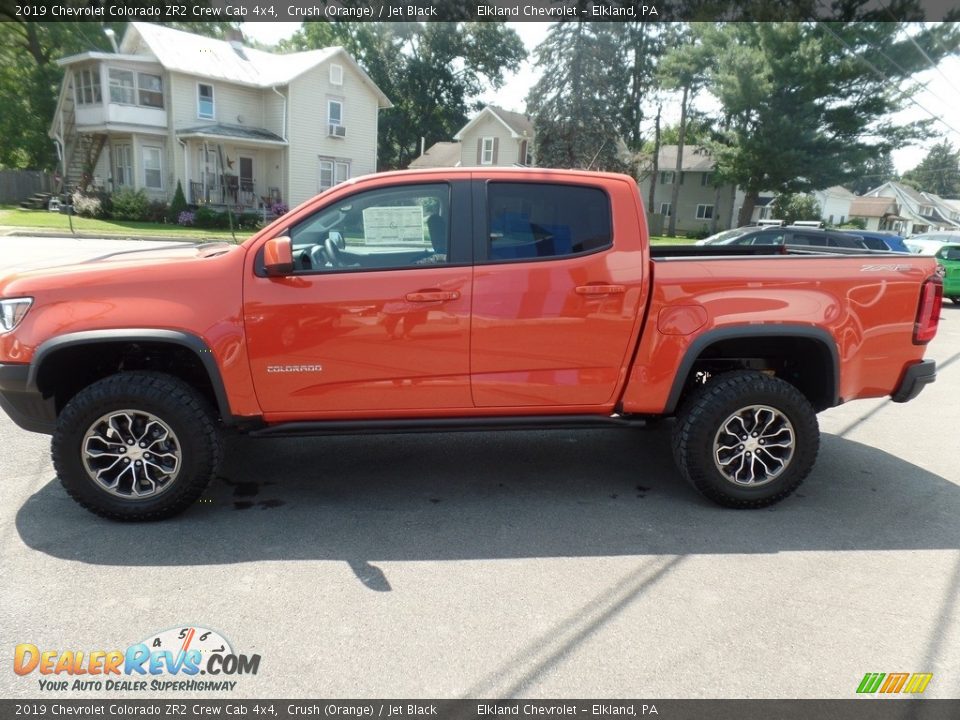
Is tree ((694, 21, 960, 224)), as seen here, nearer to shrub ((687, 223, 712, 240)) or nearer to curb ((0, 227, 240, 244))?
shrub ((687, 223, 712, 240))

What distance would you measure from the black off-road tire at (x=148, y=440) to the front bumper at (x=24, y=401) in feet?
0.53

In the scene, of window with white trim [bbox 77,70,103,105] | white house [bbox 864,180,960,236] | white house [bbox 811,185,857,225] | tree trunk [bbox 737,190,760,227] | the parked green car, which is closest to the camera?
the parked green car

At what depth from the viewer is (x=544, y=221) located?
4176 millimetres

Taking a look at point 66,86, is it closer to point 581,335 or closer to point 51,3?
point 51,3

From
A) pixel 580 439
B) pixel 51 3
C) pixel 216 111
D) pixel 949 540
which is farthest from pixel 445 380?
pixel 51 3

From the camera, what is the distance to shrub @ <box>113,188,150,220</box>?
28.5m

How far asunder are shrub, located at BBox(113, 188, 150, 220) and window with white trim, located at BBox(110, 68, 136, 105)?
15.6ft

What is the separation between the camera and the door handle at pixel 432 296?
397 centimetres

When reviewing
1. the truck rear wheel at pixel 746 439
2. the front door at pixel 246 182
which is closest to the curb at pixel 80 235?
the front door at pixel 246 182

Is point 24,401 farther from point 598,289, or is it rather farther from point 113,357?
point 598,289

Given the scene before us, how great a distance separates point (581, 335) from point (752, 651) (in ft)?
6.15

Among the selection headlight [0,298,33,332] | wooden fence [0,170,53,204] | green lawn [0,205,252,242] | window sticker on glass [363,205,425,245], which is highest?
wooden fence [0,170,53,204]

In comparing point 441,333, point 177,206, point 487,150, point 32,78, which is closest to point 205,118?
point 177,206

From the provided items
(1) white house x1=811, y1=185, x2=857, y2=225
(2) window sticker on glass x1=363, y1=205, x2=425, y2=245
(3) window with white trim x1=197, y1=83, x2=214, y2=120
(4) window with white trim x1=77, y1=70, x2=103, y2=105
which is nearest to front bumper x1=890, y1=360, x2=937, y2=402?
(2) window sticker on glass x1=363, y1=205, x2=425, y2=245
